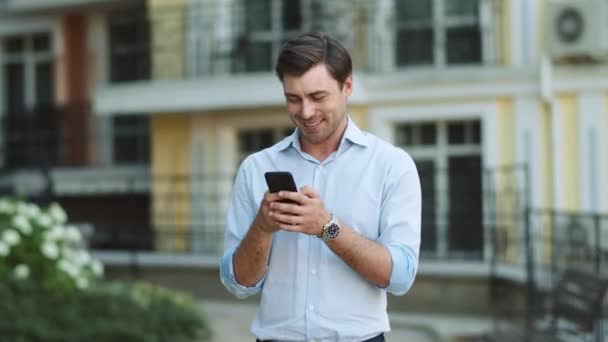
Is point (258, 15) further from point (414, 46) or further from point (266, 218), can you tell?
point (266, 218)

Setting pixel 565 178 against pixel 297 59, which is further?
pixel 565 178

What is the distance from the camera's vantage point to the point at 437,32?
13062mm

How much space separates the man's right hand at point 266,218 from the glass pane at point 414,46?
10.6 meters

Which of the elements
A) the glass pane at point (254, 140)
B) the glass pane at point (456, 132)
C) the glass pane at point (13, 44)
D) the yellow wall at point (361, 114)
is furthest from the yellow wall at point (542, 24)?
the glass pane at point (13, 44)

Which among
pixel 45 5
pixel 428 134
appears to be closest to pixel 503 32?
pixel 428 134

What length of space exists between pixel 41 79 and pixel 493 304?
905 cm

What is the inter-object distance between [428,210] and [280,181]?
399 inches

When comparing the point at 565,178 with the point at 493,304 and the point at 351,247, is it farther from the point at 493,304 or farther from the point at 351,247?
the point at 351,247

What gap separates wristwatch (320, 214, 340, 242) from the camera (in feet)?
8.93

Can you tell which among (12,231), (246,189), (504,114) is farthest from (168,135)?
(246,189)

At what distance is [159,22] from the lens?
14.4 metres

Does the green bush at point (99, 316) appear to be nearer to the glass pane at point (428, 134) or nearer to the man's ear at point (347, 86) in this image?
the glass pane at point (428, 134)

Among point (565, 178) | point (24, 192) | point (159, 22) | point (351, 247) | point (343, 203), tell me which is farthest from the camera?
point (24, 192)

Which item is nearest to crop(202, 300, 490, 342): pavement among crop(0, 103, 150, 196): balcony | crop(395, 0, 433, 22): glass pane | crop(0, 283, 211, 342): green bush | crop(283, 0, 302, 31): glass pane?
crop(0, 283, 211, 342): green bush
